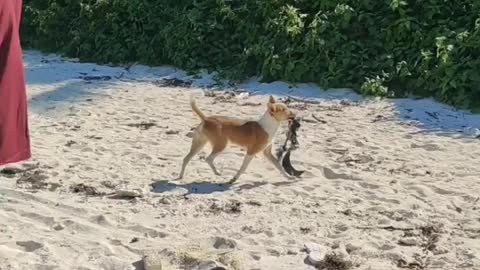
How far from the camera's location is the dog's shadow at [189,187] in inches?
249

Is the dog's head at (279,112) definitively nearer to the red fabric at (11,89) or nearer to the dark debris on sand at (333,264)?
the dark debris on sand at (333,264)

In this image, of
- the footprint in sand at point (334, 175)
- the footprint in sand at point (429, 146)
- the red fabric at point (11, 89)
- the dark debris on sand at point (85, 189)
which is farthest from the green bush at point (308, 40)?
the red fabric at point (11, 89)

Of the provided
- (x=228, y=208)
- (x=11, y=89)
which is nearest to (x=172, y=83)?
(x=228, y=208)

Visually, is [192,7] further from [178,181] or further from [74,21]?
[178,181]

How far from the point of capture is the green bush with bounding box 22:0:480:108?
9570 millimetres

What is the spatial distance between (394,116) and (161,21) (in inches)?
185

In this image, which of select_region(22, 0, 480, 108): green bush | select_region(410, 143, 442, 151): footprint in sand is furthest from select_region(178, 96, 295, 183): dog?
select_region(22, 0, 480, 108): green bush

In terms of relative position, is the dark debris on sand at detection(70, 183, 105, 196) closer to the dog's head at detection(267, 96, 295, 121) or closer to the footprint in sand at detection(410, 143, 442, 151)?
the dog's head at detection(267, 96, 295, 121)

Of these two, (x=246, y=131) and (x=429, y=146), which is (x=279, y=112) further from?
(x=429, y=146)

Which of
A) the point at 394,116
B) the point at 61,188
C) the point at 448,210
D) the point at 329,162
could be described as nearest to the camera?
the point at 448,210

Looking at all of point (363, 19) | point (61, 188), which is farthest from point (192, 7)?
point (61, 188)

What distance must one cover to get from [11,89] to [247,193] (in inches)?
99.6

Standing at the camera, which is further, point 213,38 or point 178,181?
point 213,38

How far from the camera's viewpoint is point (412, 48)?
395 inches
